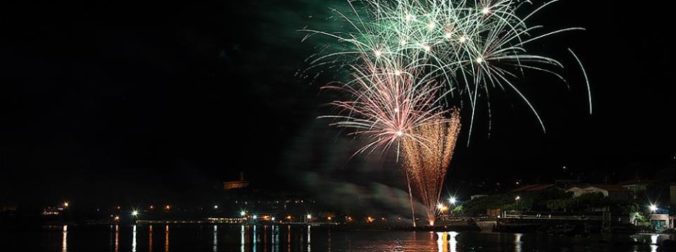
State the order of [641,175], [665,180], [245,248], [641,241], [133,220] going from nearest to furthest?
[641,241] < [245,248] < [665,180] < [641,175] < [133,220]

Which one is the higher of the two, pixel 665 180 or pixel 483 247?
pixel 665 180

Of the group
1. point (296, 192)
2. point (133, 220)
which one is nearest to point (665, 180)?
point (296, 192)

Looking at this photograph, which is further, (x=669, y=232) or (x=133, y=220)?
(x=133, y=220)

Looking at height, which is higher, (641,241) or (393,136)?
(393,136)

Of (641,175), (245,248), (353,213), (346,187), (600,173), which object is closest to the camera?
(245,248)

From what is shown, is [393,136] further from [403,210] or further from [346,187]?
[346,187]

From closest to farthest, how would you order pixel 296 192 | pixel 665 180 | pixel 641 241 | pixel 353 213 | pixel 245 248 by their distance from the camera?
pixel 641 241
pixel 245 248
pixel 665 180
pixel 353 213
pixel 296 192

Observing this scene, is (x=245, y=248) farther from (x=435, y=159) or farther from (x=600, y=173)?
(x=600, y=173)

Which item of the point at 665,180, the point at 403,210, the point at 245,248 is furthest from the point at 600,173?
the point at 245,248

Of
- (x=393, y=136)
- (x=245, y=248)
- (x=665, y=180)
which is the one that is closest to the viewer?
(x=393, y=136)

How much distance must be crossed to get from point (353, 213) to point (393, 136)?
58146 millimetres

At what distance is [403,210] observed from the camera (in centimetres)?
8244

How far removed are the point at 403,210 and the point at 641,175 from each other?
2724 cm

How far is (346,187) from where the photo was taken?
323ft
